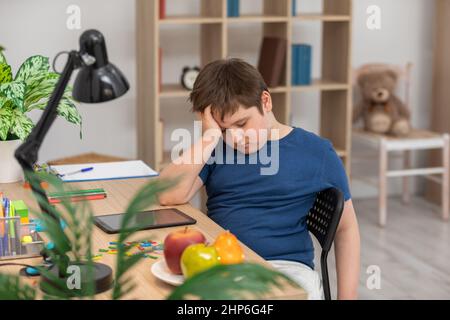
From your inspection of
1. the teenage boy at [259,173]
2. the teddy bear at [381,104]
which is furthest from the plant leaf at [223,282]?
the teddy bear at [381,104]

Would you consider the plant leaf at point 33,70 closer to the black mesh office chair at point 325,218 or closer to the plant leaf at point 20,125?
the plant leaf at point 20,125

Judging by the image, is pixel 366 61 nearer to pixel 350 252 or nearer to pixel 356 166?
pixel 356 166

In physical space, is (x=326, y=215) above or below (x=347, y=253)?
above

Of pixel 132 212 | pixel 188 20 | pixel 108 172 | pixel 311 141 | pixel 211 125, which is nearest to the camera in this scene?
pixel 132 212

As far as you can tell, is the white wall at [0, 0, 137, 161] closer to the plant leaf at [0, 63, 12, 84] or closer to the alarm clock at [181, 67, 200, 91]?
the alarm clock at [181, 67, 200, 91]

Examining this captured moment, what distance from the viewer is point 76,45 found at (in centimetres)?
412

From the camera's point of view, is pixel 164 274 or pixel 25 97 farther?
pixel 25 97

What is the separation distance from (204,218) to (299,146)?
33 centimetres

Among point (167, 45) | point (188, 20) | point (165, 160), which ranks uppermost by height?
point (188, 20)

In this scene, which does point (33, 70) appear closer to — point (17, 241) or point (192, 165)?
point (192, 165)

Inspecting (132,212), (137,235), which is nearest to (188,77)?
(137,235)

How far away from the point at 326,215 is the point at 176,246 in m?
0.60

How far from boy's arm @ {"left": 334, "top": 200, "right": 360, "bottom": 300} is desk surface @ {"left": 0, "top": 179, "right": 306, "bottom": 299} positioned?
358mm

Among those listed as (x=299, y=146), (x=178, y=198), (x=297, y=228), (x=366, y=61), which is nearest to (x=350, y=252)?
(x=297, y=228)
